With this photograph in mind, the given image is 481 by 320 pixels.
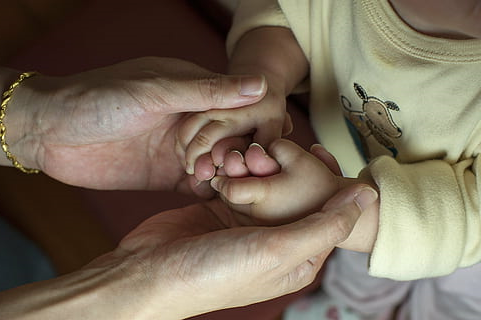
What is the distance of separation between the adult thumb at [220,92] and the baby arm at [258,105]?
0.01 metres

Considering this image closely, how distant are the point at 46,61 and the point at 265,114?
2.17 feet

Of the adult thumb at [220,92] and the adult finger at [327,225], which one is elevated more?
the adult thumb at [220,92]

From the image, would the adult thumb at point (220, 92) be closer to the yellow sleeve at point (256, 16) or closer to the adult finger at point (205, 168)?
the adult finger at point (205, 168)

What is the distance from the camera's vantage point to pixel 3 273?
1.07m

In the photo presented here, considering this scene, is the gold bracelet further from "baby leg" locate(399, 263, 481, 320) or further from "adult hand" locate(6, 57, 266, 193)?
"baby leg" locate(399, 263, 481, 320)

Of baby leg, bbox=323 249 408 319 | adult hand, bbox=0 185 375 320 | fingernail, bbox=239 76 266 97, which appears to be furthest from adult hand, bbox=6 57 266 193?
baby leg, bbox=323 249 408 319

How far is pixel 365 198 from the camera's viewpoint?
2.08ft

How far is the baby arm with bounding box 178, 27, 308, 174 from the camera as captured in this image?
704 millimetres

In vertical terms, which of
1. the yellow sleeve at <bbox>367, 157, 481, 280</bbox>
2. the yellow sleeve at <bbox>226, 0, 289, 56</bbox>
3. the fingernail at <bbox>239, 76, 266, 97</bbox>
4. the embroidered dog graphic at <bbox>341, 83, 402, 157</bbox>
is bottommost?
the yellow sleeve at <bbox>367, 157, 481, 280</bbox>

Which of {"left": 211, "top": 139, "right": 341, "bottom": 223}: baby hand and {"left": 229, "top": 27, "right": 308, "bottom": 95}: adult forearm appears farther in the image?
{"left": 229, "top": 27, "right": 308, "bottom": 95}: adult forearm

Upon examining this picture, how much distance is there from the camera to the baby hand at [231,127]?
0.70 m

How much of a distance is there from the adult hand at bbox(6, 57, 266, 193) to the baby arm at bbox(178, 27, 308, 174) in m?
0.03

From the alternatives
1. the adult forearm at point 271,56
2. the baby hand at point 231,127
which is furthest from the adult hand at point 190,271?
the adult forearm at point 271,56

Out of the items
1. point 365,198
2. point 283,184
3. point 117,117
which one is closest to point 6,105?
point 117,117
